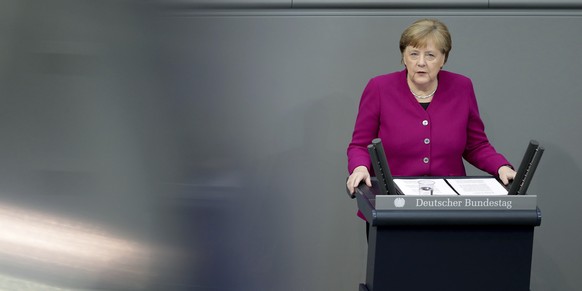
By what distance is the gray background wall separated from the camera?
4.08 metres

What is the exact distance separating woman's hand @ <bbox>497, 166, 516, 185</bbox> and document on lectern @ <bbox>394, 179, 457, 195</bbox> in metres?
0.20

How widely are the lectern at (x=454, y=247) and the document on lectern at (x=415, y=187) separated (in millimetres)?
95

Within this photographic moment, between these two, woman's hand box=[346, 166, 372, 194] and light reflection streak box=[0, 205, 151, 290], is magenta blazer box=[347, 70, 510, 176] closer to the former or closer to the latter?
woman's hand box=[346, 166, 372, 194]

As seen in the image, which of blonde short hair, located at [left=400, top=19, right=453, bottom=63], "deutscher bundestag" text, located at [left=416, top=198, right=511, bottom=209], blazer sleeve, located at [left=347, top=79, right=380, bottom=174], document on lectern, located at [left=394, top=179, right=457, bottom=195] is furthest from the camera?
blazer sleeve, located at [left=347, top=79, right=380, bottom=174]

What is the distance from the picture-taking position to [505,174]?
116 inches

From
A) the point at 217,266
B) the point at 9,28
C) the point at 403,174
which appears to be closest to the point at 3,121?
the point at 9,28

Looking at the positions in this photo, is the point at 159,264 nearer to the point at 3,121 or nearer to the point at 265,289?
the point at 265,289

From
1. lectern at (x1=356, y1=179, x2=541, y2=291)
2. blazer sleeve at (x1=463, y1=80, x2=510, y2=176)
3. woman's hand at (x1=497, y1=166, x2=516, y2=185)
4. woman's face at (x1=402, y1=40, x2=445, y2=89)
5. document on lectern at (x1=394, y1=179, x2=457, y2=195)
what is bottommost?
lectern at (x1=356, y1=179, x2=541, y2=291)

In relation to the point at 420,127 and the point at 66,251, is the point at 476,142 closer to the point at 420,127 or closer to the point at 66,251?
the point at 420,127

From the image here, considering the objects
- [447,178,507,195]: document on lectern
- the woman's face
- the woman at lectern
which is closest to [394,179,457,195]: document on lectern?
[447,178,507,195]: document on lectern

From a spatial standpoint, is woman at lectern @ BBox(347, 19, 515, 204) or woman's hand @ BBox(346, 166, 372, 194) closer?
woman's hand @ BBox(346, 166, 372, 194)

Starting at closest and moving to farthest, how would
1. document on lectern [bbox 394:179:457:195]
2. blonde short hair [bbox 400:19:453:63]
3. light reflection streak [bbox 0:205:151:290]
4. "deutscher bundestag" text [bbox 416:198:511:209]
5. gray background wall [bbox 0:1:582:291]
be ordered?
"deutscher bundestag" text [bbox 416:198:511:209] → document on lectern [bbox 394:179:457:195] → blonde short hair [bbox 400:19:453:63] → gray background wall [bbox 0:1:582:291] → light reflection streak [bbox 0:205:151:290]

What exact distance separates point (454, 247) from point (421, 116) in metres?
0.55

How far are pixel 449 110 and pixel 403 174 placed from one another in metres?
0.27
